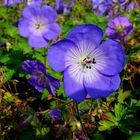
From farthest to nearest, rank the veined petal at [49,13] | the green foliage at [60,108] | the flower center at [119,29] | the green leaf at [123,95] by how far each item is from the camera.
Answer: the veined petal at [49,13], the flower center at [119,29], the green leaf at [123,95], the green foliage at [60,108]

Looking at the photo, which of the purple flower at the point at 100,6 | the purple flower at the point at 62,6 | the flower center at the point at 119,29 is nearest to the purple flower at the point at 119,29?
the flower center at the point at 119,29

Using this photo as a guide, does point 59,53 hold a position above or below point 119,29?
above

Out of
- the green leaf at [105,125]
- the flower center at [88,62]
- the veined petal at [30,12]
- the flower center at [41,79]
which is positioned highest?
the flower center at [88,62]

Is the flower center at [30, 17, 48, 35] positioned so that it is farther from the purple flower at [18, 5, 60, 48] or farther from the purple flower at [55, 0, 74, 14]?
the purple flower at [55, 0, 74, 14]

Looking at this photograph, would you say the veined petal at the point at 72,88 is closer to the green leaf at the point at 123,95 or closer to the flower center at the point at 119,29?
the green leaf at the point at 123,95

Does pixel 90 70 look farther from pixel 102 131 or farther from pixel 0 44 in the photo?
pixel 0 44

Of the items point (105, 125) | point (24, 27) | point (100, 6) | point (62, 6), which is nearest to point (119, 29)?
point (24, 27)

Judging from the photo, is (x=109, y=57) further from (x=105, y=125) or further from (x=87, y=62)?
(x=105, y=125)

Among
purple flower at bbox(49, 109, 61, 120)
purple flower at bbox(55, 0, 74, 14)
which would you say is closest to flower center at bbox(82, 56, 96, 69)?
purple flower at bbox(49, 109, 61, 120)

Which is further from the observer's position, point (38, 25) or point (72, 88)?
point (38, 25)
